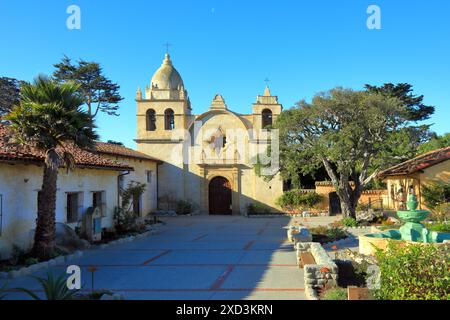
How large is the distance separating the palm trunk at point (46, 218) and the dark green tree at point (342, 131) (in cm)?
1248

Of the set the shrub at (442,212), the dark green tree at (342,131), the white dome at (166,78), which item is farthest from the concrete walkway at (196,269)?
the white dome at (166,78)

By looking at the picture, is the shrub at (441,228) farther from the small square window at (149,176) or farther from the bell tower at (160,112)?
the bell tower at (160,112)

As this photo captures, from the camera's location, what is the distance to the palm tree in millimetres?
11406

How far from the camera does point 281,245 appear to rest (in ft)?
50.7

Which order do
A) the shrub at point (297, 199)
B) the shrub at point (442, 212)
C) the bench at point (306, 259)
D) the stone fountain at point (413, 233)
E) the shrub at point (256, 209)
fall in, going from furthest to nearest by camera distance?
the shrub at point (256, 209), the shrub at point (297, 199), the shrub at point (442, 212), the stone fountain at point (413, 233), the bench at point (306, 259)

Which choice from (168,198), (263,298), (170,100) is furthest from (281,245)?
(170,100)

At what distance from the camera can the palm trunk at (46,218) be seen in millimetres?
11797

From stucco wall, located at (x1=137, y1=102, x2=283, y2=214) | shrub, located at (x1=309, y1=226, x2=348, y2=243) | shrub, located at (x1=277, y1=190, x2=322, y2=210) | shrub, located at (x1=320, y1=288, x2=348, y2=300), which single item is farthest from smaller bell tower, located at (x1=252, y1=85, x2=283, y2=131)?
shrub, located at (x1=320, y1=288, x2=348, y2=300)

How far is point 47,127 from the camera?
1168 centimetres

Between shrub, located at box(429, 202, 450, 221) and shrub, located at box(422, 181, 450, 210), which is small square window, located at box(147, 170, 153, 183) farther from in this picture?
shrub, located at box(429, 202, 450, 221)

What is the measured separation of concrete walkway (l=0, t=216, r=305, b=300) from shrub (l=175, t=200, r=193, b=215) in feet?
43.5

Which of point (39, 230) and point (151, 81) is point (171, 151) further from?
point (39, 230)

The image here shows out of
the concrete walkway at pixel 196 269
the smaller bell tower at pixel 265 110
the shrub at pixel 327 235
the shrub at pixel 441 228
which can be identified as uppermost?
the smaller bell tower at pixel 265 110

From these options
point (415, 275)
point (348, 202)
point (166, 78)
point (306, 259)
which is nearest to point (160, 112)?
point (166, 78)
